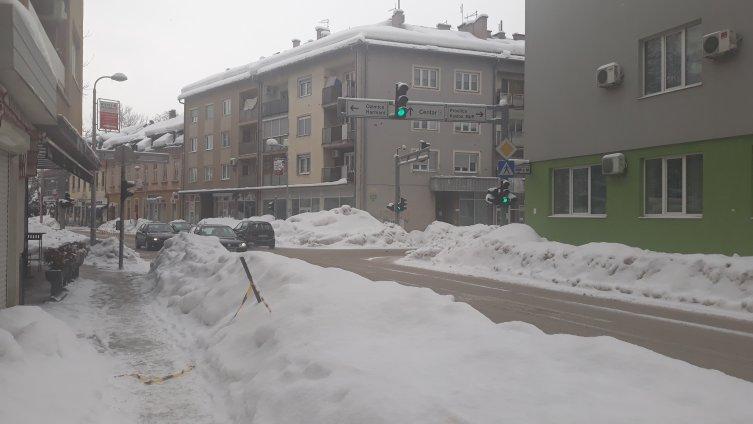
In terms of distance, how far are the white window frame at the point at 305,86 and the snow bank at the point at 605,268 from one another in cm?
2839

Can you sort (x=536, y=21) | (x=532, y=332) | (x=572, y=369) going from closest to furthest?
(x=572, y=369) < (x=532, y=332) < (x=536, y=21)

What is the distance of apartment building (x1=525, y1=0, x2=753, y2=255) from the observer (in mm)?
13883

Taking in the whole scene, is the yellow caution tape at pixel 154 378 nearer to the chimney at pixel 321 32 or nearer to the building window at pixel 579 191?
the building window at pixel 579 191

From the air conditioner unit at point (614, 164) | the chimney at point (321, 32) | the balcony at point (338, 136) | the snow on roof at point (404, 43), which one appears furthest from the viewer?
the chimney at point (321, 32)

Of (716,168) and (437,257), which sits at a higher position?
(716,168)

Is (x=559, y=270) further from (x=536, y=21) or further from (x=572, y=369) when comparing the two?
(x=572, y=369)

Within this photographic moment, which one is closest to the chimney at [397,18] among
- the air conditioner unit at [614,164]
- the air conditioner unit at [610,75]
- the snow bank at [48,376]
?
the air conditioner unit at [610,75]

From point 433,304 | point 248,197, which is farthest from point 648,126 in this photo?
point 248,197

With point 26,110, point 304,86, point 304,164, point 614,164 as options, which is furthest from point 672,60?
point 304,86

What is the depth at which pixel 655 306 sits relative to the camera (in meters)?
12.1

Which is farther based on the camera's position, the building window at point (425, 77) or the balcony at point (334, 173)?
the building window at point (425, 77)

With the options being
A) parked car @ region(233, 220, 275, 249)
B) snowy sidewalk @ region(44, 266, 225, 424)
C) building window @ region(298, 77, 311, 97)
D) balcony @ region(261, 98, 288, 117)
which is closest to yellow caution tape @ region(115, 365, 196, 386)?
snowy sidewalk @ region(44, 266, 225, 424)

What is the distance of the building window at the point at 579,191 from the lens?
18031mm

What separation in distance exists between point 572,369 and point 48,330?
16.8 feet
